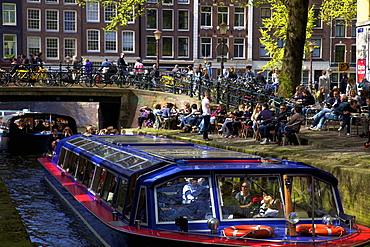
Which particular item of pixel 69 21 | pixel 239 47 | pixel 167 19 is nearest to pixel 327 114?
pixel 69 21

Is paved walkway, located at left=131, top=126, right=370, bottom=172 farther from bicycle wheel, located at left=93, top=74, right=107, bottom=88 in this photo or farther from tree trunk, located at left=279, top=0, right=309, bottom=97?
bicycle wheel, located at left=93, top=74, right=107, bottom=88

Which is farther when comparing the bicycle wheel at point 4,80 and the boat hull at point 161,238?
the bicycle wheel at point 4,80

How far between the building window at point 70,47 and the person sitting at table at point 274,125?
32379 millimetres

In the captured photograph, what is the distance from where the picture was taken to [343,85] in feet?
77.4

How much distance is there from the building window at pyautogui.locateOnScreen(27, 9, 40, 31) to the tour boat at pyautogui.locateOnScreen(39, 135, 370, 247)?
39323mm

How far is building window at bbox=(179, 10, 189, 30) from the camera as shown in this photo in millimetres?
49688

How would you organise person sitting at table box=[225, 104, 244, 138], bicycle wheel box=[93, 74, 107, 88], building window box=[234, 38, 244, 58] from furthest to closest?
building window box=[234, 38, 244, 58]
bicycle wheel box=[93, 74, 107, 88]
person sitting at table box=[225, 104, 244, 138]

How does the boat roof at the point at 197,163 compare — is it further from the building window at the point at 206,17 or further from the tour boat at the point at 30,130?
the building window at the point at 206,17

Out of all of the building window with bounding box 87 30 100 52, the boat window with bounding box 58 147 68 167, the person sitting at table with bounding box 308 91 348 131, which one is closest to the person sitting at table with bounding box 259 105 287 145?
the person sitting at table with bounding box 308 91 348 131

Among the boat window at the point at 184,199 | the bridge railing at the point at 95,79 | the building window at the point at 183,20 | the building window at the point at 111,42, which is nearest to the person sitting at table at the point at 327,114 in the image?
the bridge railing at the point at 95,79

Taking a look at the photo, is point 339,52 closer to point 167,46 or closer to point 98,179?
point 167,46

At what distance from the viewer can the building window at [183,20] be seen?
49688 millimetres

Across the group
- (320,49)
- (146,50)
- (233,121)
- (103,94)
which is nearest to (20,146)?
(103,94)

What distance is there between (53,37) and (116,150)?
3716 centimetres
